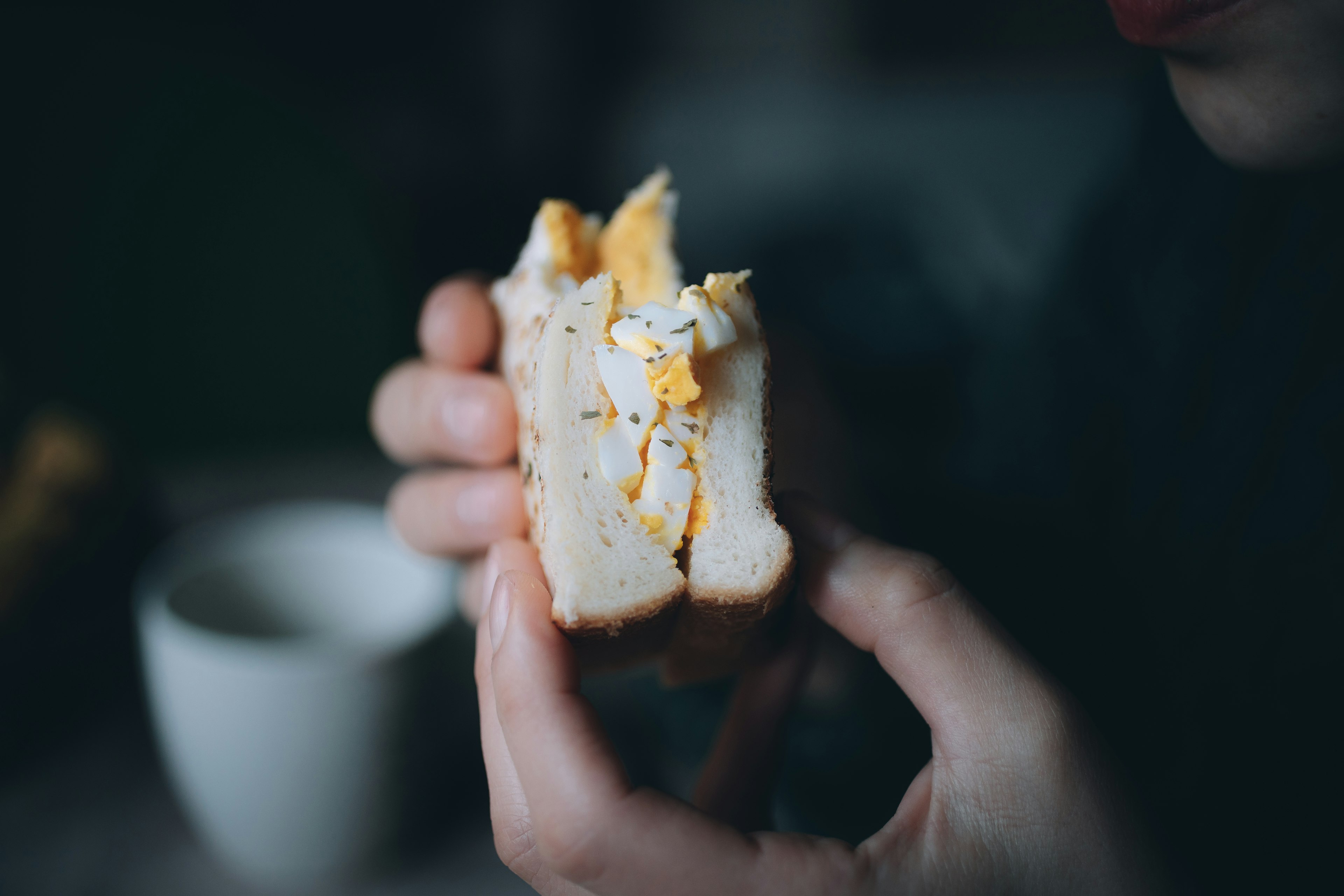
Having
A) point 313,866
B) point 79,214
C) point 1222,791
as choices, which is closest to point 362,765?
point 313,866

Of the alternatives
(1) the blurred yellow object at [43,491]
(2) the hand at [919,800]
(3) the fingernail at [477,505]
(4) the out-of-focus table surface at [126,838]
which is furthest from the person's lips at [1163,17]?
(1) the blurred yellow object at [43,491]

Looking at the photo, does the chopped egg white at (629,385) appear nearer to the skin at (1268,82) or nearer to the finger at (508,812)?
the finger at (508,812)

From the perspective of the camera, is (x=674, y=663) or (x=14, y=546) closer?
(x=674, y=663)

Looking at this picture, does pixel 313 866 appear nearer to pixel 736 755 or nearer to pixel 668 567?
pixel 736 755

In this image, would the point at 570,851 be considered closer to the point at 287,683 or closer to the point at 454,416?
the point at 287,683

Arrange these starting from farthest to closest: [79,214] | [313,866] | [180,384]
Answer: [180,384]
[79,214]
[313,866]

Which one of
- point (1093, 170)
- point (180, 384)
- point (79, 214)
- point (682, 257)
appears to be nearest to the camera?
point (1093, 170)

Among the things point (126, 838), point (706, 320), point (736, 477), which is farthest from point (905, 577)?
point (126, 838)

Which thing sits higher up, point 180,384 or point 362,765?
point 180,384
